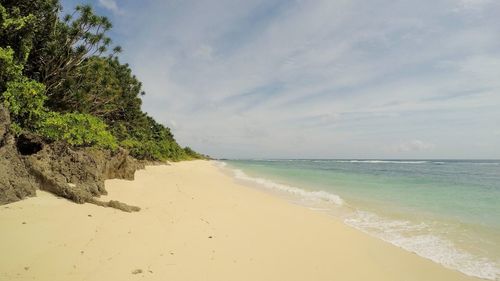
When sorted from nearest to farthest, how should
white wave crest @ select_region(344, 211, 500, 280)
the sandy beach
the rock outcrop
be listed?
the sandy beach
white wave crest @ select_region(344, 211, 500, 280)
the rock outcrop

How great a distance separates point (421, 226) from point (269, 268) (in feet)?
19.1

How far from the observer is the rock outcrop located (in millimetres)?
5773

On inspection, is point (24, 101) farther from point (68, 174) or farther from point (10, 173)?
point (10, 173)

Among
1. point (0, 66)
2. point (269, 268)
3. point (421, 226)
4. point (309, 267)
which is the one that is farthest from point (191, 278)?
point (0, 66)

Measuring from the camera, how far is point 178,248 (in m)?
4.94

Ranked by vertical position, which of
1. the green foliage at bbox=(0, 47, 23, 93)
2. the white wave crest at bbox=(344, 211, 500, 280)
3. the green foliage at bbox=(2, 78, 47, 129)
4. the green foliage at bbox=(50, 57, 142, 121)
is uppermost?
the green foliage at bbox=(50, 57, 142, 121)

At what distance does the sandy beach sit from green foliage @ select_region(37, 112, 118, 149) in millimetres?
2588

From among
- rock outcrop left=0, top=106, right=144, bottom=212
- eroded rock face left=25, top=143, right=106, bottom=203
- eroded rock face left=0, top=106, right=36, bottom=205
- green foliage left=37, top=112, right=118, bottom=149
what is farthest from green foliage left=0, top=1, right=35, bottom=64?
eroded rock face left=0, top=106, right=36, bottom=205

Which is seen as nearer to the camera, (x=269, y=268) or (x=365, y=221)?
(x=269, y=268)

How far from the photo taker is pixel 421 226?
8.43m

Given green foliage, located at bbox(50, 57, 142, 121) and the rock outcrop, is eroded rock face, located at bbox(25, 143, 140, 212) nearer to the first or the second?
the rock outcrop

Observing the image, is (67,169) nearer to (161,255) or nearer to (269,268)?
(161,255)

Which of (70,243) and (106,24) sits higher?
(106,24)

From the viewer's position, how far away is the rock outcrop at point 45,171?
577cm
